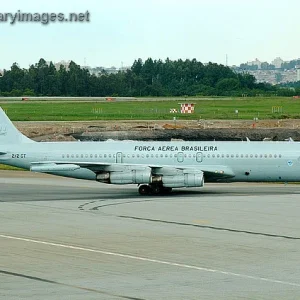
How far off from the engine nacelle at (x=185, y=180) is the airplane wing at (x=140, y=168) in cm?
21

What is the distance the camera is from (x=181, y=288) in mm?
21812

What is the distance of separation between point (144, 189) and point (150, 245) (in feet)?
59.8

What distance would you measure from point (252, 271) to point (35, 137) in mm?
56183

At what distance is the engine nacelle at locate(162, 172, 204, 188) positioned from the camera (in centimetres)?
4566

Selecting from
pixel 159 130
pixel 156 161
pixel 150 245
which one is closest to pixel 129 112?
pixel 159 130

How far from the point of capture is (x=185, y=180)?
45812 mm

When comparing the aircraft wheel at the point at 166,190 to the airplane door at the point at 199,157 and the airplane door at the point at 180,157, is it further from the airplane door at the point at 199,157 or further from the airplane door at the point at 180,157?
the airplane door at the point at 199,157

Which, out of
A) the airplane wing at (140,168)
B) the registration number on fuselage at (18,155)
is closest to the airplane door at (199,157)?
the airplane wing at (140,168)

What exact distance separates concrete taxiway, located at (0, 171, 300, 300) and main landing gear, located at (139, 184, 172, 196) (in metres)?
0.54

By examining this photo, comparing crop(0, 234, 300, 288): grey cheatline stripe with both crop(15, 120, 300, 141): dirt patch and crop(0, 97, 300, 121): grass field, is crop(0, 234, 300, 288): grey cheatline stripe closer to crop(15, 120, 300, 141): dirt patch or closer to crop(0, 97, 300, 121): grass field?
crop(15, 120, 300, 141): dirt patch

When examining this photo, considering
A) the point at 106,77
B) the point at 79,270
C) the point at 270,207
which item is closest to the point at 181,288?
the point at 79,270

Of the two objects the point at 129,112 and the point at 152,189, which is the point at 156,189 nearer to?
the point at 152,189

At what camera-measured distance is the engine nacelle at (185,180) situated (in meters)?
45.7

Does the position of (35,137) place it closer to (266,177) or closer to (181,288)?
(266,177)
